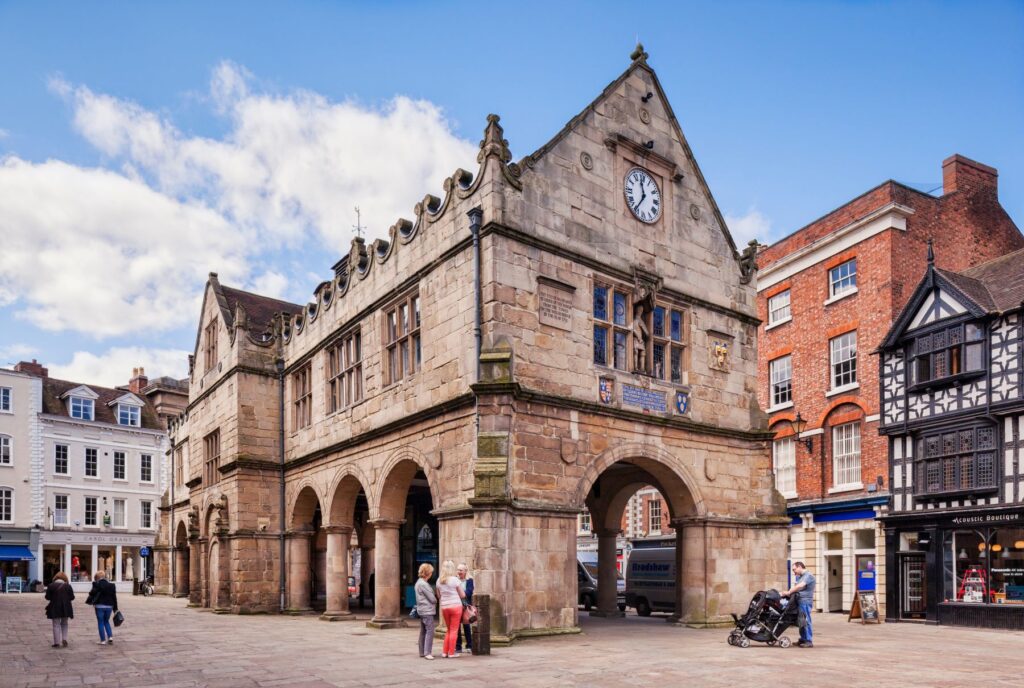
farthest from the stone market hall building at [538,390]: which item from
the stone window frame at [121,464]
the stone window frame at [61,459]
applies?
the stone window frame at [121,464]

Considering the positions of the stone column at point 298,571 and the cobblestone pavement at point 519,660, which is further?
the stone column at point 298,571

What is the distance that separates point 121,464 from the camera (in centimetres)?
5600

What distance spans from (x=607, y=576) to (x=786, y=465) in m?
10.5

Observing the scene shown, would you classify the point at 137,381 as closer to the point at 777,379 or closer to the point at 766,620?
the point at 777,379

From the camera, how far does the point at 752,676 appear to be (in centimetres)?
1217

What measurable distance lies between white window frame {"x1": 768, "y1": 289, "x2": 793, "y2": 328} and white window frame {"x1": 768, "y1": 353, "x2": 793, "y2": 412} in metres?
1.32

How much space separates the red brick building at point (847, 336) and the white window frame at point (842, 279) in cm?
4

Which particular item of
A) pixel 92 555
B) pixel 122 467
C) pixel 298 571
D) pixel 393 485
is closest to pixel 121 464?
pixel 122 467

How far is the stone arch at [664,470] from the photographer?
724 inches

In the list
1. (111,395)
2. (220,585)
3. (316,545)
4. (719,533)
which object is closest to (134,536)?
(111,395)

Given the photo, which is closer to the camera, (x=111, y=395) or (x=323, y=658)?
(x=323, y=658)

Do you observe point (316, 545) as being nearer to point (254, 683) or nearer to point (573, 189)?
point (573, 189)

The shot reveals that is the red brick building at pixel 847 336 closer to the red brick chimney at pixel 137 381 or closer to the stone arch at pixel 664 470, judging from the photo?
the stone arch at pixel 664 470

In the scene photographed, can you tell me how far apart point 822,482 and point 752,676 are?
63.6ft
